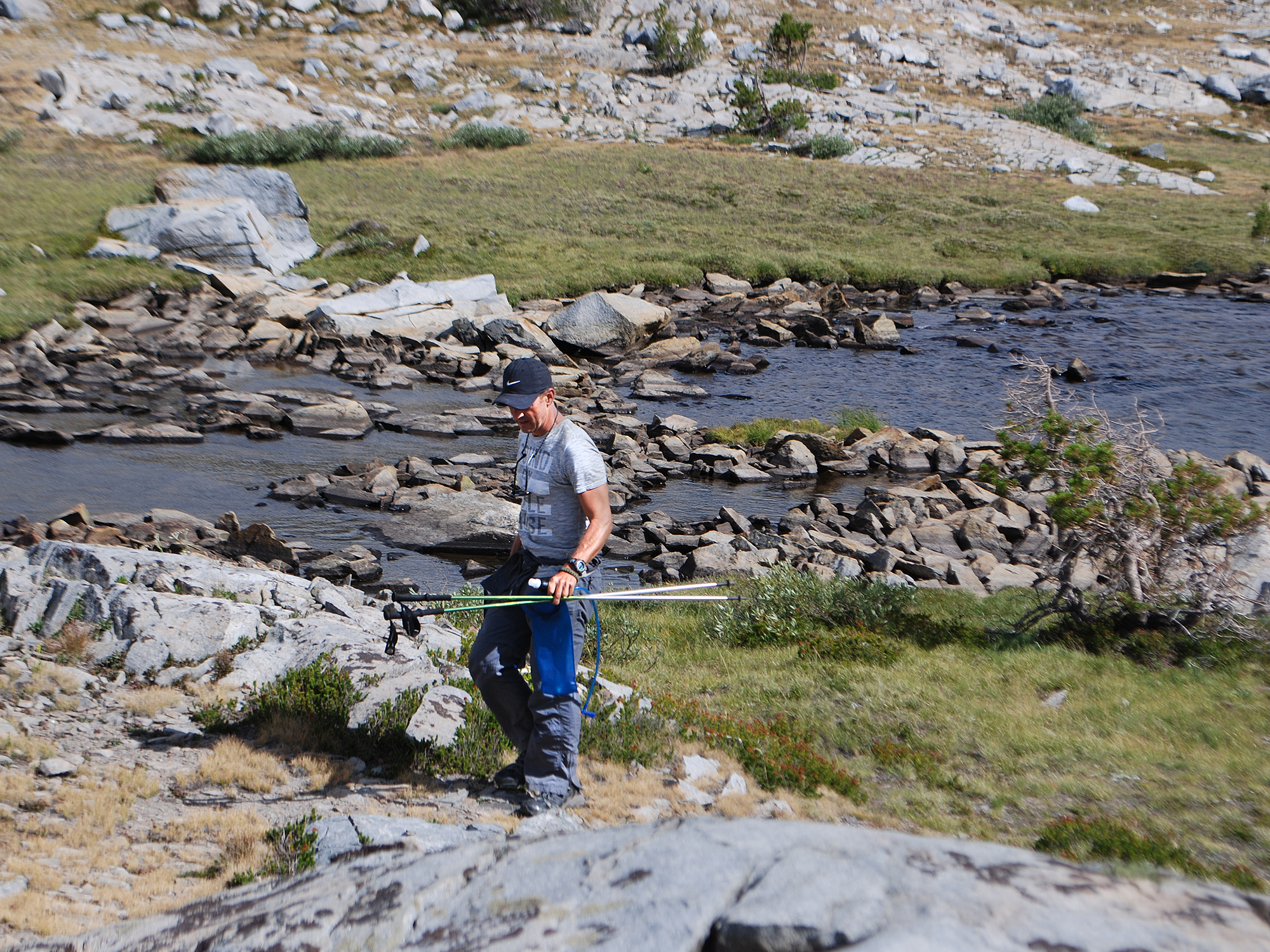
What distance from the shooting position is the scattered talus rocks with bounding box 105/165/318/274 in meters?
33.7

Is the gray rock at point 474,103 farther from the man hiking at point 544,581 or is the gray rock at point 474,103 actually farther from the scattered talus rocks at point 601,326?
the man hiking at point 544,581

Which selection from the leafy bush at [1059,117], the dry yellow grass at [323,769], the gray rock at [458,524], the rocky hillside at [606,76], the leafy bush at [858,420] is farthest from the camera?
the leafy bush at [1059,117]

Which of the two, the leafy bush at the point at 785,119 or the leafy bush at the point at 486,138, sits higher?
the leafy bush at the point at 785,119

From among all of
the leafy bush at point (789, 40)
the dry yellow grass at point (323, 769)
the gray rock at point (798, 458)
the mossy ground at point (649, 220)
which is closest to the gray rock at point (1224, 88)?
the mossy ground at point (649, 220)

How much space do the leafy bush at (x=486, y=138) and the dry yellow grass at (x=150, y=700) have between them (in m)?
53.7

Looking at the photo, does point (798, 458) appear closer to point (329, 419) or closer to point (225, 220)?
point (329, 419)

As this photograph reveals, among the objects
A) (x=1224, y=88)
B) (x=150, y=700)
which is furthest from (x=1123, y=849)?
(x=1224, y=88)

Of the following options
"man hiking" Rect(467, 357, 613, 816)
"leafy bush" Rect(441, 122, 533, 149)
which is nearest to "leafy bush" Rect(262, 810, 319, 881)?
"man hiking" Rect(467, 357, 613, 816)

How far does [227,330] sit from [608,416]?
43.3 ft

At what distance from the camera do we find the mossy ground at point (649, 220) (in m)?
35.8

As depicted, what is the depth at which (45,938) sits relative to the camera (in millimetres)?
4883

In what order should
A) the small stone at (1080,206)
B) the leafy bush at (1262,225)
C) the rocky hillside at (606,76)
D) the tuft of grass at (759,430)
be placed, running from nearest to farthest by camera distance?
the tuft of grass at (759,430) < the leafy bush at (1262,225) < the small stone at (1080,206) < the rocky hillside at (606,76)

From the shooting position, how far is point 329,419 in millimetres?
23234

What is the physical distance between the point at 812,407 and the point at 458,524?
1269cm
